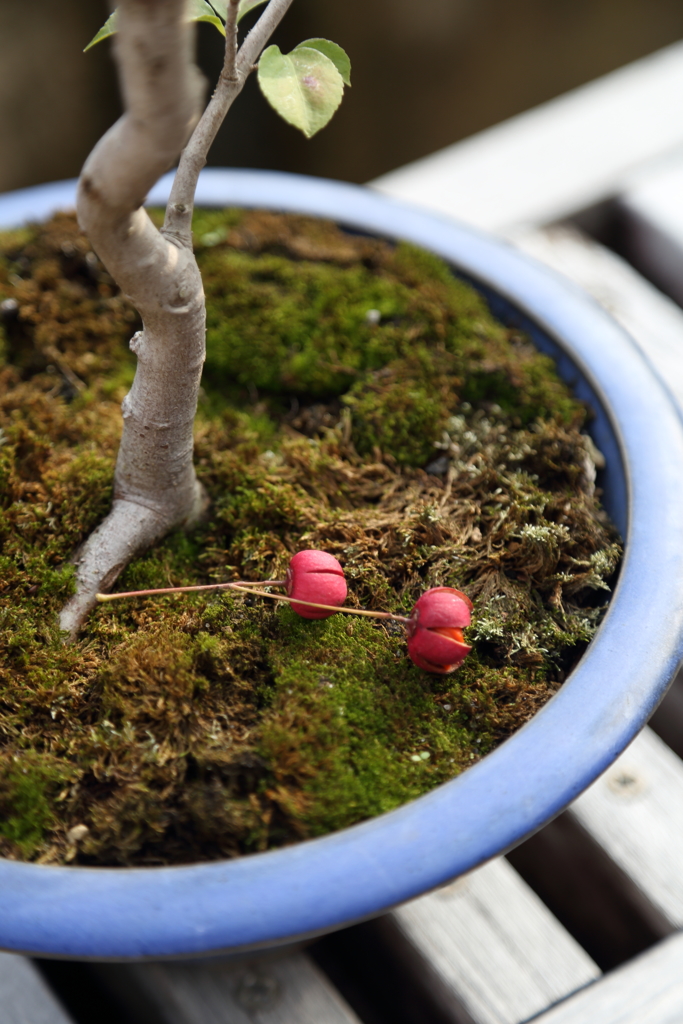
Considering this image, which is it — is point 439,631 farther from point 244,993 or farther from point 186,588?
point 244,993

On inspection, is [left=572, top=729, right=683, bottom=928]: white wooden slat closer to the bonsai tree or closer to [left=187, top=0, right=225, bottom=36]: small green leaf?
the bonsai tree

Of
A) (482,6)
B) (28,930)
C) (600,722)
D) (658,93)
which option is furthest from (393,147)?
(28,930)

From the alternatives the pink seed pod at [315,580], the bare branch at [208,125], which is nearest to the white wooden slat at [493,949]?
the pink seed pod at [315,580]

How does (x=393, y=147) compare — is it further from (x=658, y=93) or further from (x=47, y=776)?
(x=47, y=776)

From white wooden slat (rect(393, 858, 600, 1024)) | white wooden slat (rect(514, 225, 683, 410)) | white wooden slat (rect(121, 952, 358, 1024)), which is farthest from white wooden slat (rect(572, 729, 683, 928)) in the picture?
white wooden slat (rect(514, 225, 683, 410))

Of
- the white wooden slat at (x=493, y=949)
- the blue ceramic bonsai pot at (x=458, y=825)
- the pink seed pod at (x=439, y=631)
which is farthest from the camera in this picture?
the white wooden slat at (x=493, y=949)

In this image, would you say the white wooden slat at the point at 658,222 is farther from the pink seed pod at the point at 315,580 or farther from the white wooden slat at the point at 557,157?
the pink seed pod at the point at 315,580
